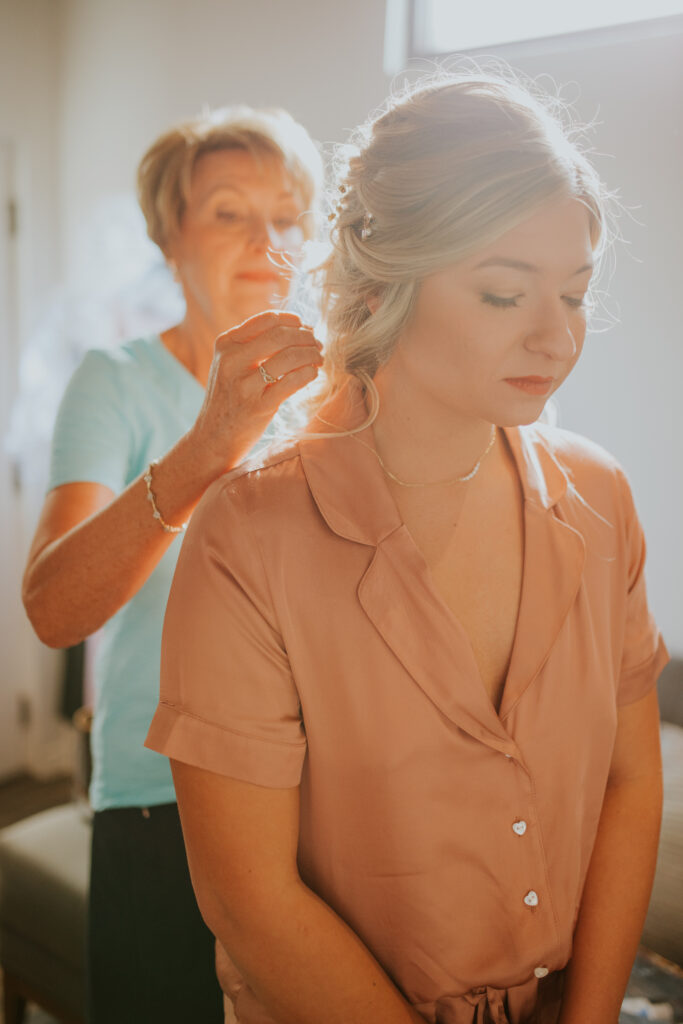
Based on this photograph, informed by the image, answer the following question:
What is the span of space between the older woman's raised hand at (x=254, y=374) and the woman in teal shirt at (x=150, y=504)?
0.15 feet

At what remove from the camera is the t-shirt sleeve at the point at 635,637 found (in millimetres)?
1115

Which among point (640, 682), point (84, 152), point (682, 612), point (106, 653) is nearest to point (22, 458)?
point (84, 152)

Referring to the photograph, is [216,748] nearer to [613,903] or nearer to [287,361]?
[287,361]

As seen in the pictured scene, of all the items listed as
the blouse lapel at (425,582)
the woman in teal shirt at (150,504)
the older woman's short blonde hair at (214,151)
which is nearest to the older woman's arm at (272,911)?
the blouse lapel at (425,582)

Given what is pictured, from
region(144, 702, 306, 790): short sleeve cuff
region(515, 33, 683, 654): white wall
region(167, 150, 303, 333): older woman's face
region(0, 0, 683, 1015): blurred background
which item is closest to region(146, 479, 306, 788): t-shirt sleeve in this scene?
region(144, 702, 306, 790): short sleeve cuff

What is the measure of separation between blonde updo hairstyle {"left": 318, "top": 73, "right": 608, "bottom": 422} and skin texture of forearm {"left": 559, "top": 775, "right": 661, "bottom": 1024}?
68cm

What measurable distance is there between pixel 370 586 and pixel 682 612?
39.4 inches

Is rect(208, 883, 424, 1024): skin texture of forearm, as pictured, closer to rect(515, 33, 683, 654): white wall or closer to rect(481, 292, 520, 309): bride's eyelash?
rect(481, 292, 520, 309): bride's eyelash

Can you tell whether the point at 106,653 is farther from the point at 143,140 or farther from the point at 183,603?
the point at 143,140

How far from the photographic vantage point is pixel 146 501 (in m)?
1.04

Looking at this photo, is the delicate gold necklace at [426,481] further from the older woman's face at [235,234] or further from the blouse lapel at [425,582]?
the older woman's face at [235,234]

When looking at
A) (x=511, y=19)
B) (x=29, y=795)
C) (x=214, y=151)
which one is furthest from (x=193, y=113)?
(x=29, y=795)

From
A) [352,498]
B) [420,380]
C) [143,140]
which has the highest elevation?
[143,140]

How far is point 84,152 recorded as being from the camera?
307cm
